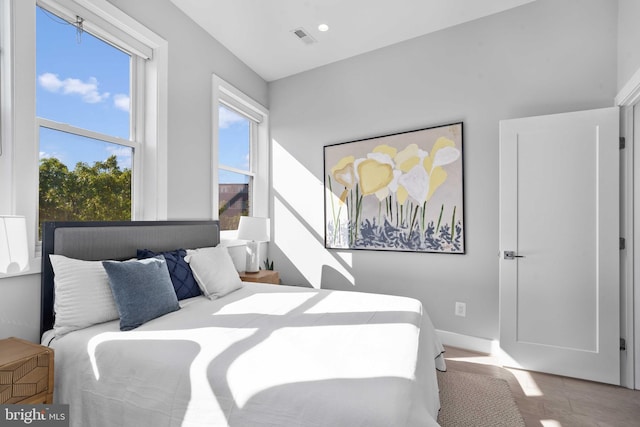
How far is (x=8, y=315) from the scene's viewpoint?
1733mm

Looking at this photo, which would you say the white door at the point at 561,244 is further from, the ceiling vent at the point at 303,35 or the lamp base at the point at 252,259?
the lamp base at the point at 252,259

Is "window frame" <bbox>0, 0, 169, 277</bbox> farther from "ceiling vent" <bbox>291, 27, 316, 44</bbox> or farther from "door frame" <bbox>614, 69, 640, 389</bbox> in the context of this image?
"door frame" <bbox>614, 69, 640, 389</bbox>

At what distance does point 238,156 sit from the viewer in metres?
3.83

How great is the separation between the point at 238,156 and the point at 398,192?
6.51ft

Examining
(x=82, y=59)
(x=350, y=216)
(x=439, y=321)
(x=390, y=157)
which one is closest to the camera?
(x=82, y=59)

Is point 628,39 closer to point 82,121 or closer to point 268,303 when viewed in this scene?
point 268,303

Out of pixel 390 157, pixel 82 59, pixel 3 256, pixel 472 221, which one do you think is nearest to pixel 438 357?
pixel 472 221

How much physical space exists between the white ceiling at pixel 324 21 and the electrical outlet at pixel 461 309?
8.84 ft

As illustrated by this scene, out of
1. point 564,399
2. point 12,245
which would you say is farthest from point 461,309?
point 12,245

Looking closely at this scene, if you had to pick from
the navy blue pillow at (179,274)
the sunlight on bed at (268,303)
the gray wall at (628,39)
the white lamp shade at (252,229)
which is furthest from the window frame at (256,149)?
the gray wall at (628,39)

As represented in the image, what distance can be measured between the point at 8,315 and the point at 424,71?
3737 mm

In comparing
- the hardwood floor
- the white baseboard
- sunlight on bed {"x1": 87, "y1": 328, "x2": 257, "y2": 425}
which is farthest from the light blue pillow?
the white baseboard

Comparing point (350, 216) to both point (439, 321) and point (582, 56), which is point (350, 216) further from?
point (582, 56)

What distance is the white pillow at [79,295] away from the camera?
5.50 feet
